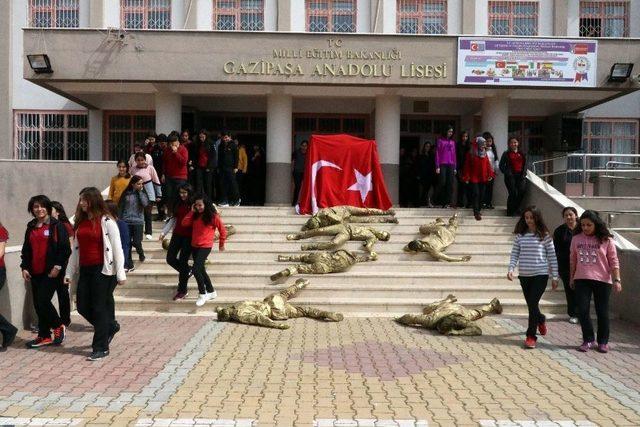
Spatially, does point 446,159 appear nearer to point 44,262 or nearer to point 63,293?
point 63,293

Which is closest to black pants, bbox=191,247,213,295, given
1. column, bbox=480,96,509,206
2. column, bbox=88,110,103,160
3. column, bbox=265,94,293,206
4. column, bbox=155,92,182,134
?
column, bbox=265,94,293,206

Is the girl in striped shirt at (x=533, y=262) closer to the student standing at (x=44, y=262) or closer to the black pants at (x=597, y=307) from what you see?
the black pants at (x=597, y=307)

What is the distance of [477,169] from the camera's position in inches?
540

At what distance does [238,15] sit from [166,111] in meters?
3.90

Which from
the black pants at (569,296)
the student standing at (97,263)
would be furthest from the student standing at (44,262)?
the black pants at (569,296)

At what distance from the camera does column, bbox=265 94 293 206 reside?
16.7 meters

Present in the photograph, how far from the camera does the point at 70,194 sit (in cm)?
1418

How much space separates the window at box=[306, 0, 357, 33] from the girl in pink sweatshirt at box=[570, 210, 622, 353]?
40.2 ft

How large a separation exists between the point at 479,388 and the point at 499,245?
6491mm

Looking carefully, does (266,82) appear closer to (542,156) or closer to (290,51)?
(290,51)

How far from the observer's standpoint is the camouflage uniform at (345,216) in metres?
12.7

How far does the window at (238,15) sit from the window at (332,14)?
138 centimetres

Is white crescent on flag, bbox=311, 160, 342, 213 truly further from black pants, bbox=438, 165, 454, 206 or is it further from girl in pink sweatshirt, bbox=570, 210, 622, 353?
girl in pink sweatshirt, bbox=570, 210, 622, 353

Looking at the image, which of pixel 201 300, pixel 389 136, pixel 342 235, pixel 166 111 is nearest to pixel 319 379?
pixel 201 300
